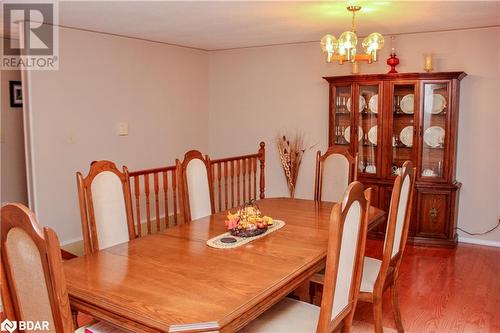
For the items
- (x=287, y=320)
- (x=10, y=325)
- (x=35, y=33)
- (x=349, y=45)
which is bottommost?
(x=287, y=320)

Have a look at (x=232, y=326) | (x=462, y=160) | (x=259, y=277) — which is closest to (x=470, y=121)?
(x=462, y=160)

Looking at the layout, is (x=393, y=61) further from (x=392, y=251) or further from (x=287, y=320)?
(x=287, y=320)

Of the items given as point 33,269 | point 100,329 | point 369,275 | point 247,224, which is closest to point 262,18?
point 247,224

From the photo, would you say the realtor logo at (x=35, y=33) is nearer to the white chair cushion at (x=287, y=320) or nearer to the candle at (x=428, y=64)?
the white chair cushion at (x=287, y=320)

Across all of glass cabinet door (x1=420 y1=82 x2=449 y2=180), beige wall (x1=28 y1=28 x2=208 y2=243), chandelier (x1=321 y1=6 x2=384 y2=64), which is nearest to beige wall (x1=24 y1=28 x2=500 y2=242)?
beige wall (x1=28 y1=28 x2=208 y2=243)

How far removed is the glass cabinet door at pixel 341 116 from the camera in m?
5.17

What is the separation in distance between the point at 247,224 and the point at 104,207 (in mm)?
834

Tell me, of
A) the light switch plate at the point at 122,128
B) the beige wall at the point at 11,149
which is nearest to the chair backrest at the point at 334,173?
the light switch plate at the point at 122,128

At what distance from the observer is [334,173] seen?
146 inches

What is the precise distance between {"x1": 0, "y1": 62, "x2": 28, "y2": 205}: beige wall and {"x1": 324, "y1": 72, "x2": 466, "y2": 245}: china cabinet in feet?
12.8

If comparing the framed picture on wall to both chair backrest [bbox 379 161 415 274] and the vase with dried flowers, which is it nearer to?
the vase with dried flowers

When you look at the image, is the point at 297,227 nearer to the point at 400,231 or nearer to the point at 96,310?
the point at 400,231

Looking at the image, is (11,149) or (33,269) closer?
(33,269)

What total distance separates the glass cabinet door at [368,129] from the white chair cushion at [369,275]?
2.29m
